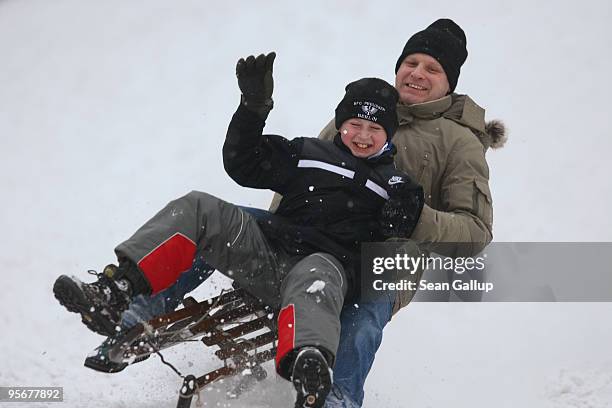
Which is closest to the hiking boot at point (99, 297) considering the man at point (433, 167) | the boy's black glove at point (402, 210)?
the man at point (433, 167)

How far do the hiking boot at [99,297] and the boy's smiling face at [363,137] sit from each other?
108cm

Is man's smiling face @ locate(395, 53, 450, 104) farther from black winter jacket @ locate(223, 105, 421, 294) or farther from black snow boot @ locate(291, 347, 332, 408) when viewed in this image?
black snow boot @ locate(291, 347, 332, 408)

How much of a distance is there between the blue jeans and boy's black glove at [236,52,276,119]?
53 cm

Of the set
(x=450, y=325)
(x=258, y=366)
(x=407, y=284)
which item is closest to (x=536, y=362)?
(x=450, y=325)

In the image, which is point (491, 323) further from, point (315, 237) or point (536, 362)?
point (315, 237)

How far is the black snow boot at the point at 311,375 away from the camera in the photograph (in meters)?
2.63

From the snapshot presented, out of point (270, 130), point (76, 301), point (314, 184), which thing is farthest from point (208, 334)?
point (270, 130)

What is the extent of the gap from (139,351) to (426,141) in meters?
1.58

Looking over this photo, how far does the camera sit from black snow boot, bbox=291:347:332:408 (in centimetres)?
263

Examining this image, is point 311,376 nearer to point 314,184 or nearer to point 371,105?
point 314,184

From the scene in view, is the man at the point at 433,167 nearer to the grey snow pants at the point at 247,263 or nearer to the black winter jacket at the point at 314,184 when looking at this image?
the black winter jacket at the point at 314,184

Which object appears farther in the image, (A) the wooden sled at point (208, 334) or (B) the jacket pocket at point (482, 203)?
(B) the jacket pocket at point (482, 203)

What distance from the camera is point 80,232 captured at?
19.2 ft

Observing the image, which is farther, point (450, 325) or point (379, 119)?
point (450, 325)
